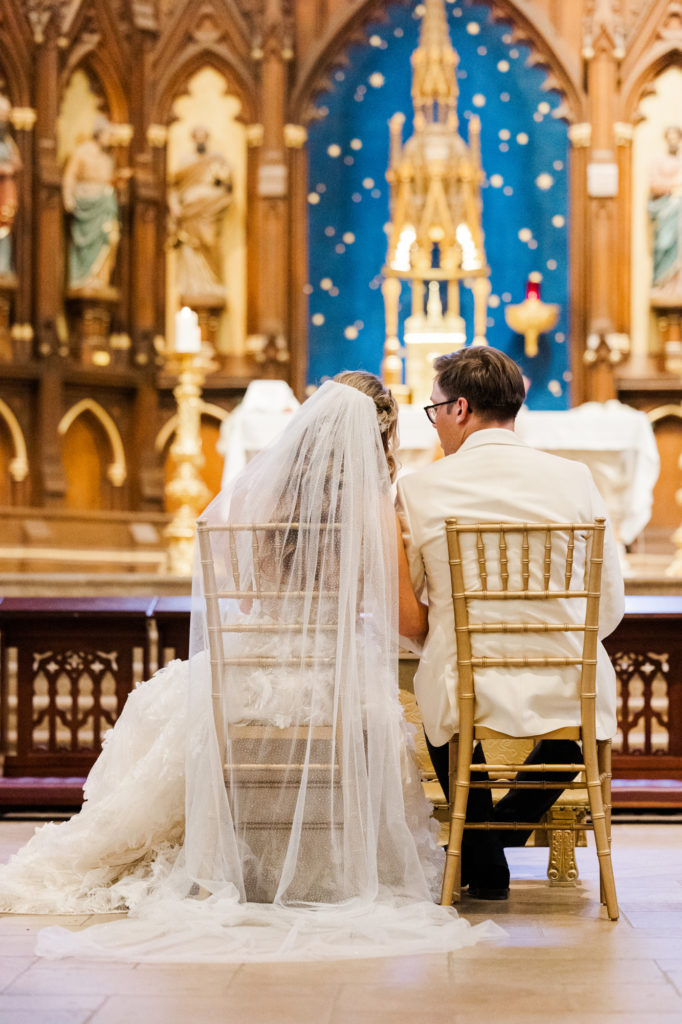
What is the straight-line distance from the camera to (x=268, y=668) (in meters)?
3.20

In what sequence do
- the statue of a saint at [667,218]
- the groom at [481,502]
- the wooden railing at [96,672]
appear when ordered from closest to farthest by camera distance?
the groom at [481,502], the wooden railing at [96,672], the statue of a saint at [667,218]

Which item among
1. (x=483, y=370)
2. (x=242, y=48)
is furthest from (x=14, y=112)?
(x=483, y=370)

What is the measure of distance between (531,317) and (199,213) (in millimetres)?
2248

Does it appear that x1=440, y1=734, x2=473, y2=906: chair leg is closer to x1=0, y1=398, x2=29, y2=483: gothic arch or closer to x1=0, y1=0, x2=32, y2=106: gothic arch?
x1=0, y1=398, x2=29, y2=483: gothic arch

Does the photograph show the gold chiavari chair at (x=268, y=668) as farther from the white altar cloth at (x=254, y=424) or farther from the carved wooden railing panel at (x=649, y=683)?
the white altar cloth at (x=254, y=424)

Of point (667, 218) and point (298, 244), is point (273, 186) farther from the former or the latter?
point (667, 218)

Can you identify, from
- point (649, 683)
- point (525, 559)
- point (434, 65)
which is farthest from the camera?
point (434, 65)

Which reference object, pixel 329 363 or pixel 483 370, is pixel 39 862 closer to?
pixel 483 370

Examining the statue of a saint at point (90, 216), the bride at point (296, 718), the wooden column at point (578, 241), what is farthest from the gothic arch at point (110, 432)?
the bride at point (296, 718)

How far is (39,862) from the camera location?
3.35 m

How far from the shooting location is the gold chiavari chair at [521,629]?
3.08 meters

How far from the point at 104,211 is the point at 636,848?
5927 mm

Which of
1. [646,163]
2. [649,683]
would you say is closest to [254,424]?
[649,683]

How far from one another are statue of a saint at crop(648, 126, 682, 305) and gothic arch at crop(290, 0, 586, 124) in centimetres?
62
